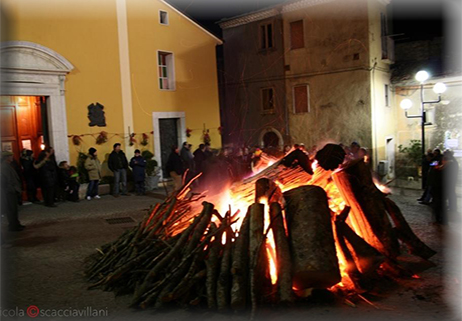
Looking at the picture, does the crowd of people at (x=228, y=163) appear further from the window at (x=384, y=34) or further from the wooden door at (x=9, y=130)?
the window at (x=384, y=34)

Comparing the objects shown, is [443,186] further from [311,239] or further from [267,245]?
[267,245]

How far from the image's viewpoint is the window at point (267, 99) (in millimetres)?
19828

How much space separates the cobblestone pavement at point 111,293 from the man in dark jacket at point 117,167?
10.9ft

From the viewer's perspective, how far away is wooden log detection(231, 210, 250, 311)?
4.65 meters

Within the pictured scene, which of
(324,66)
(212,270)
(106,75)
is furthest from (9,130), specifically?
(324,66)

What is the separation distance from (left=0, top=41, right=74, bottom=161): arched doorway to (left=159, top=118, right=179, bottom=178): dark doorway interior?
13.4 ft

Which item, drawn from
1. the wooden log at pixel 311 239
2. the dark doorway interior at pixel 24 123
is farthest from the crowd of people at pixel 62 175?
the wooden log at pixel 311 239

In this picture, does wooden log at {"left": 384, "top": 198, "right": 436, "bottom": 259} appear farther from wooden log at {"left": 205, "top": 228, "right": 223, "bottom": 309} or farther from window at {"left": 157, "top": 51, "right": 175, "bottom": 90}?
window at {"left": 157, "top": 51, "right": 175, "bottom": 90}

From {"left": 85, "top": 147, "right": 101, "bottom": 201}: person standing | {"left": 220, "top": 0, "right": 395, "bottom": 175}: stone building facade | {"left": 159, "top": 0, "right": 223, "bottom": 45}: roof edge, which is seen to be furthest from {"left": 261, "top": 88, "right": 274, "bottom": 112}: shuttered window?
{"left": 85, "top": 147, "right": 101, "bottom": 201}: person standing

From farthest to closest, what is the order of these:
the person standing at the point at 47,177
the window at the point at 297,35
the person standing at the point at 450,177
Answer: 1. the window at the point at 297,35
2. the person standing at the point at 47,177
3. the person standing at the point at 450,177

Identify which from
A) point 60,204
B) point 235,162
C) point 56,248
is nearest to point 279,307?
point 56,248

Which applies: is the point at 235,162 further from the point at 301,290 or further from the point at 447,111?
the point at 447,111

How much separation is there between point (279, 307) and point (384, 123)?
621 inches

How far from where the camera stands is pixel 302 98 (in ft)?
62.0
